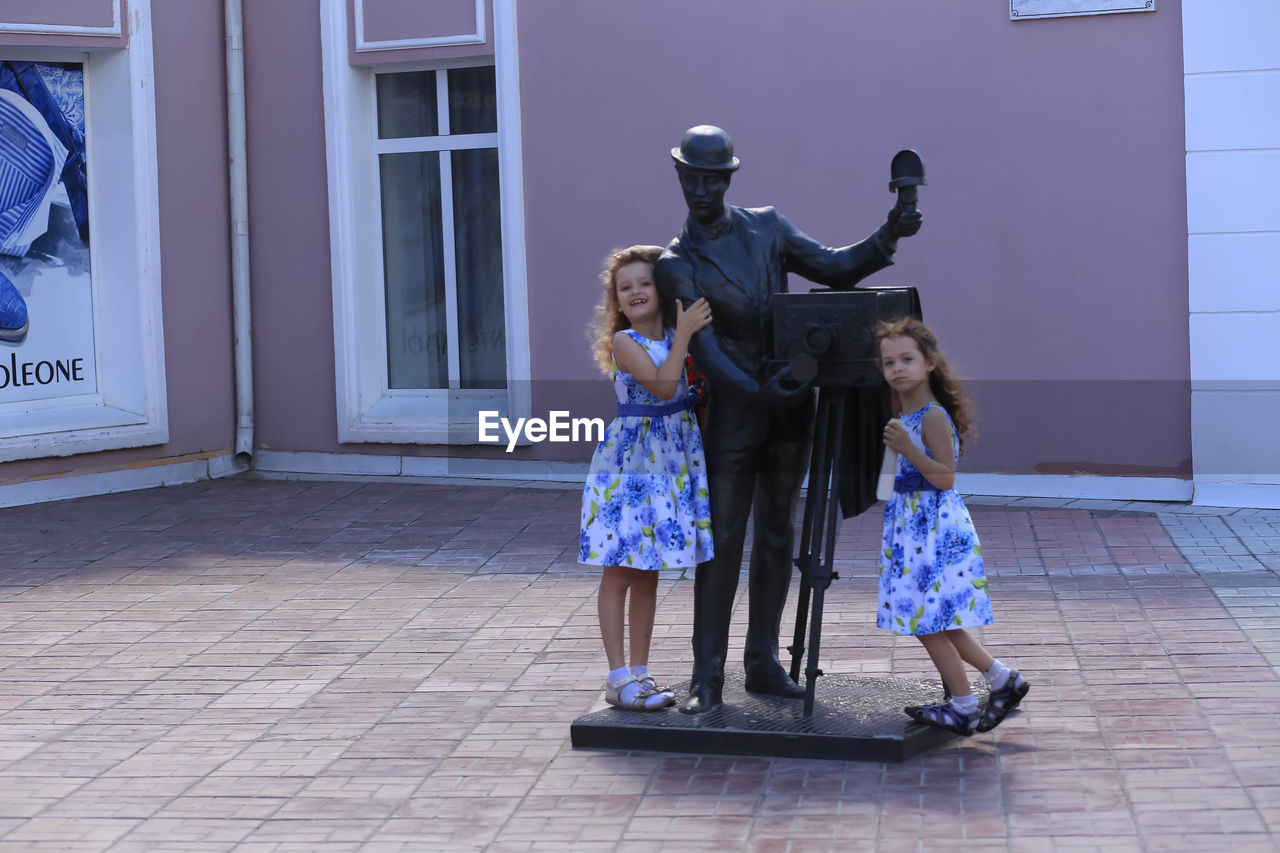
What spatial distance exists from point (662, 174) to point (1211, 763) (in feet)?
21.7

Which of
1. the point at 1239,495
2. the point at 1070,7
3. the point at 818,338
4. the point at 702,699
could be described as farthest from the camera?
the point at 1070,7

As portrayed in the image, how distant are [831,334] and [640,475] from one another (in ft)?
2.72

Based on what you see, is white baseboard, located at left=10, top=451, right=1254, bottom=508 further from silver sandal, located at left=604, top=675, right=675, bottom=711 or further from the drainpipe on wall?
silver sandal, located at left=604, top=675, right=675, bottom=711

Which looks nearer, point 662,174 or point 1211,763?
point 1211,763

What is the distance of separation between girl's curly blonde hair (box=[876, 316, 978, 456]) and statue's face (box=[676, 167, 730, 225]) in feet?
2.11

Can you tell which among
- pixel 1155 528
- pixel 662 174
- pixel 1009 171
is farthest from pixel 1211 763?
pixel 662 174

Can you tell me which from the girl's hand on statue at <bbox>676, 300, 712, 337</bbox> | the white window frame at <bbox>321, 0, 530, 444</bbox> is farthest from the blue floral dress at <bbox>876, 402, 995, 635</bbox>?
the white window frame at <bbox>321, 0, 530, 444</bbox>

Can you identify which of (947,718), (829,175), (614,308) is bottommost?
(947,718)

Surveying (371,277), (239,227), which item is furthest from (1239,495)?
(239,227)

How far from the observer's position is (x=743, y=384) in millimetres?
4961

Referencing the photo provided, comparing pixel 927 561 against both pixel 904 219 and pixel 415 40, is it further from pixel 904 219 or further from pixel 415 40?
pixel 415 40

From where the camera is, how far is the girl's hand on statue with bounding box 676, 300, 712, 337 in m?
4.97

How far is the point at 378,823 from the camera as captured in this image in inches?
175

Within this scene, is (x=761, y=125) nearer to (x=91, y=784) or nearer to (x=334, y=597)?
(x=334, y=597)
